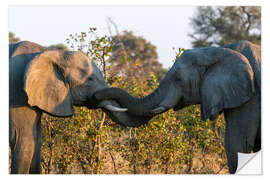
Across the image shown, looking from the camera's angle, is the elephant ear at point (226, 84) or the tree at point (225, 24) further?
the tree at point (225, 24)

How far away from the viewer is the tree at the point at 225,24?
48.9 feet

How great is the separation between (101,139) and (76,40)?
4.01 ft

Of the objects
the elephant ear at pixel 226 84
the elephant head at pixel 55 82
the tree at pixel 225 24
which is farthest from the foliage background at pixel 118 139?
the tree at pixel 225 24

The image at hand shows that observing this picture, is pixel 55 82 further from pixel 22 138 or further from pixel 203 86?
pixel 203 86

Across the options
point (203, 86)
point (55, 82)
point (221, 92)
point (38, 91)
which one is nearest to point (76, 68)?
point (55, 82)

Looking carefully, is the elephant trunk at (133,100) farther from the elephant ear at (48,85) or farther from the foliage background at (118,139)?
the foliage background at (118,139)

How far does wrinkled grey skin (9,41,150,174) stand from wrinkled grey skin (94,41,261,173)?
0.18 meters

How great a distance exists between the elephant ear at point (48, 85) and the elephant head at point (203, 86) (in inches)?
13.3

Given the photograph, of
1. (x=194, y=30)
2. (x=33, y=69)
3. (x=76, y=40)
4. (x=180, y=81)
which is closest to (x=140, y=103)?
(x=180, y=81)

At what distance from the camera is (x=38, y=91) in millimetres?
4230

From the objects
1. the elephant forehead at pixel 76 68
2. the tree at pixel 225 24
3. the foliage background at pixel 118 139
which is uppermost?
the tree at pixel 225 24

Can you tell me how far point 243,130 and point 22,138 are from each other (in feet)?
6.31

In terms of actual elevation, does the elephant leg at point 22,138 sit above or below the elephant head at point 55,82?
below

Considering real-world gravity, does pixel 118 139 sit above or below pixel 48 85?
below
